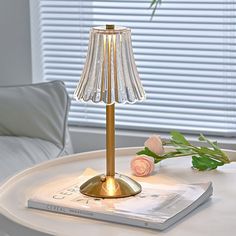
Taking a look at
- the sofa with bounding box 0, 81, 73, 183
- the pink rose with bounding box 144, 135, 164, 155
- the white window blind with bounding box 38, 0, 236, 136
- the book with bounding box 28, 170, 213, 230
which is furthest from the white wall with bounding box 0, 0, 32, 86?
the book with bounding box 28, 170, 213, 230

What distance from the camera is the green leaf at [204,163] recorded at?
174 cm

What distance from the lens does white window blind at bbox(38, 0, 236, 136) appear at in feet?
8.48

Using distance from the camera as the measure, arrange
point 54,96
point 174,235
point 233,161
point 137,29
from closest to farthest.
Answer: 1. point 174,235
2. point 233,161
3. point 54,96
4. point 137,29

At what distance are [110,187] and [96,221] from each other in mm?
130

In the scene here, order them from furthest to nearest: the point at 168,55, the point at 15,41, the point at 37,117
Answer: the point at 15,41 < the point at 168,55 < the point at 37,117

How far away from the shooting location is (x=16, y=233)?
1.43 metres

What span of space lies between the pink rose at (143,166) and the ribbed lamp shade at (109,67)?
240mm

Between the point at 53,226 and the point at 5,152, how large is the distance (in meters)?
0.90

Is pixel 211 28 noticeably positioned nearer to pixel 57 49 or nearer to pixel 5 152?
pixel 57 49

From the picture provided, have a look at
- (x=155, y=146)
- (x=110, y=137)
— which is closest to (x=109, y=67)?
(x=110, y=137)

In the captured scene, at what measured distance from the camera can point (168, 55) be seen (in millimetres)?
2652

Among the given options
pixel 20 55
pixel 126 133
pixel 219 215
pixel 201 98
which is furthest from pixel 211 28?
pixel 219 215

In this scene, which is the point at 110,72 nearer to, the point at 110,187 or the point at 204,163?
the point at 110,187

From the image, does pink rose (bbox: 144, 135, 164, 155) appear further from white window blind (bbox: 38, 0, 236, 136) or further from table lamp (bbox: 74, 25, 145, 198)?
white window blind (bbox: 38, 0, 236, 136)
